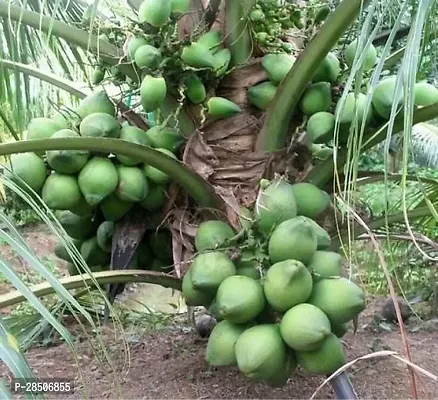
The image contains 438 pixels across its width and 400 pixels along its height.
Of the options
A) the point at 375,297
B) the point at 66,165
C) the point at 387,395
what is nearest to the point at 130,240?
the point at 66,165

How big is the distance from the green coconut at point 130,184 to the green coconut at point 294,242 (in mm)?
297

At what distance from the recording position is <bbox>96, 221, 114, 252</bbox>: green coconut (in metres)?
1.42

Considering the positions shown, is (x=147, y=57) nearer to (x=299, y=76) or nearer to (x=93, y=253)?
(x=299, y=76)

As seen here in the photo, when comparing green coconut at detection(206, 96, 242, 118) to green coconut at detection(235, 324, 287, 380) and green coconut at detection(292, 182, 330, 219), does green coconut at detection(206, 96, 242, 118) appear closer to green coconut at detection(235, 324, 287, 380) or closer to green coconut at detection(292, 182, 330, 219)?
green coconut at detection(292, 182, 330, 219)

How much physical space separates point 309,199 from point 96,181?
39cm

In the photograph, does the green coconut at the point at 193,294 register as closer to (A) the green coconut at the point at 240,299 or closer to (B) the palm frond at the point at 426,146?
(A) the green coconut at the point at 240,299

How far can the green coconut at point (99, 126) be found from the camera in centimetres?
125

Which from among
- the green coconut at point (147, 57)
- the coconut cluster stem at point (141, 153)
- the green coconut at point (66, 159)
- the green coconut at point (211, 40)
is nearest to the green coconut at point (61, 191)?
the green coconut at point (66, 159)

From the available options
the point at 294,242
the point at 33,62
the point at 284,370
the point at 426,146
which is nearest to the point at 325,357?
the point at 284,370

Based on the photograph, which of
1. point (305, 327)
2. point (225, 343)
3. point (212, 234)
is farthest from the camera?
point (212, 234)

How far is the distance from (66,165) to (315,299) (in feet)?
1.65

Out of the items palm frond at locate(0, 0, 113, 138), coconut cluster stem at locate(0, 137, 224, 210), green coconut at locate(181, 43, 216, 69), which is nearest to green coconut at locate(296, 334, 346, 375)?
coconut cluster stem at locate(0, 137, 224, 210)

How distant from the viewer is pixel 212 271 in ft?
3.67

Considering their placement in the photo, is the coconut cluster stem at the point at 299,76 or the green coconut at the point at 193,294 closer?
the coconut cluster stem at the point at 299,76
